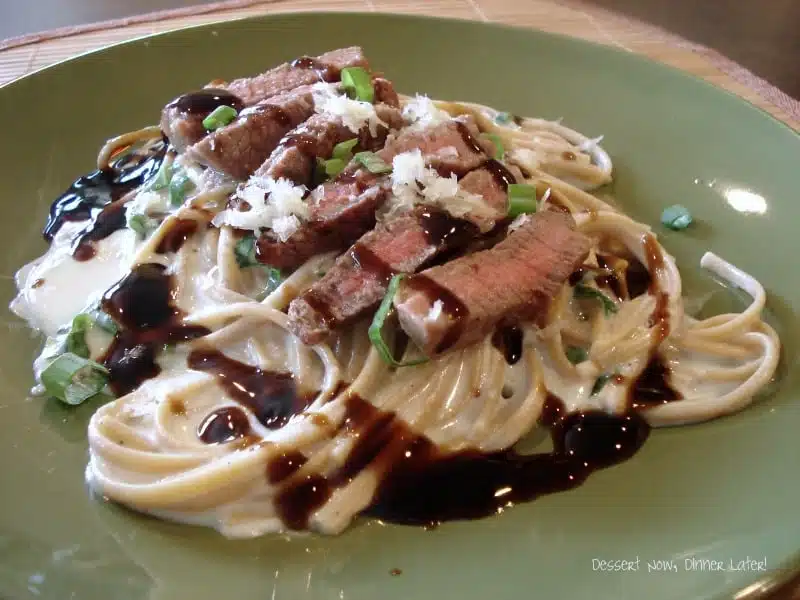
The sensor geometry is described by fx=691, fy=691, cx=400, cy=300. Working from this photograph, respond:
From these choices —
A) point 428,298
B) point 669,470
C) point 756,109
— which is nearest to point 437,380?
point 428,298

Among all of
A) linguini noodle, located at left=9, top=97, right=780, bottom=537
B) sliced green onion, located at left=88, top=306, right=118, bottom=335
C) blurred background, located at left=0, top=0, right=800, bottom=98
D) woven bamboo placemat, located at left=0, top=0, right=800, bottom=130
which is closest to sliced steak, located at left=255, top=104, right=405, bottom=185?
linguini noodle, located at left=9, top=97, right=780, bottom=537

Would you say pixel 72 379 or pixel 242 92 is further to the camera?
pixel 242 92

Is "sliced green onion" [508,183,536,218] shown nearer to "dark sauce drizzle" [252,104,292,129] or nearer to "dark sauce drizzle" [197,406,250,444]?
"dark sauce drizzle" [252,104,292,129]

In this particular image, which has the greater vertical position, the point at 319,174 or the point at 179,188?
the point at 319,174

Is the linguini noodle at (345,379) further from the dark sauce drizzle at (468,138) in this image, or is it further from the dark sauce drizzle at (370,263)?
the dark sauce drizzle at (468,138)

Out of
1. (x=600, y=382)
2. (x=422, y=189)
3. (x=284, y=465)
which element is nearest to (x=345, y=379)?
(x=284, y=465)

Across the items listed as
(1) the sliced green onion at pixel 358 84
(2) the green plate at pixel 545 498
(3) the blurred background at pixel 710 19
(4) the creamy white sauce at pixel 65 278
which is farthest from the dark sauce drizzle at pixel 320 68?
(3) the blurred background at pixel 710 19

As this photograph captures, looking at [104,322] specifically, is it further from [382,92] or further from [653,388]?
[653,388]
